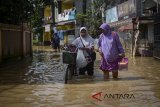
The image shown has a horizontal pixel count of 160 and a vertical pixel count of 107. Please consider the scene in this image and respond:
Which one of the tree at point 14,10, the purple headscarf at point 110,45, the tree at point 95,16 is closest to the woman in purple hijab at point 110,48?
the purple headscarf at point 110,45

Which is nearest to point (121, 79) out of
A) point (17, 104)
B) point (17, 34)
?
point (17, 104)

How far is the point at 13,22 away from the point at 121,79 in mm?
10893

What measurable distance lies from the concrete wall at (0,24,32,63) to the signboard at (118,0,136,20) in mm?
8247

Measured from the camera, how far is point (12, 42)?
784 inches

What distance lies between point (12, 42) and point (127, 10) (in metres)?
11.8

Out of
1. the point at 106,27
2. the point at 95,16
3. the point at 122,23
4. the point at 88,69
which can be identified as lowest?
the point at 88,69

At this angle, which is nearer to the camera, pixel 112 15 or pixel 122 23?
pixel 122 23

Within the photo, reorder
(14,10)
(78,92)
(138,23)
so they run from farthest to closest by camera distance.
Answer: (138,23)
(14,10)
(78,92)

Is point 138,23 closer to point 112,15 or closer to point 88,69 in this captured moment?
point 112,15

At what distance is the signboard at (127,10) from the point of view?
1084 inches

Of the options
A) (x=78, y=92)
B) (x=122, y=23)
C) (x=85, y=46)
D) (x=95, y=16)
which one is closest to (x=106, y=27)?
(x=85, y=46)

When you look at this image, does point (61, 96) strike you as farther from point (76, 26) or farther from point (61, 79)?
point (76, 26)

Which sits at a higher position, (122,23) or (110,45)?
(122,23)

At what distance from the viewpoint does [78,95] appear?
358 inches
